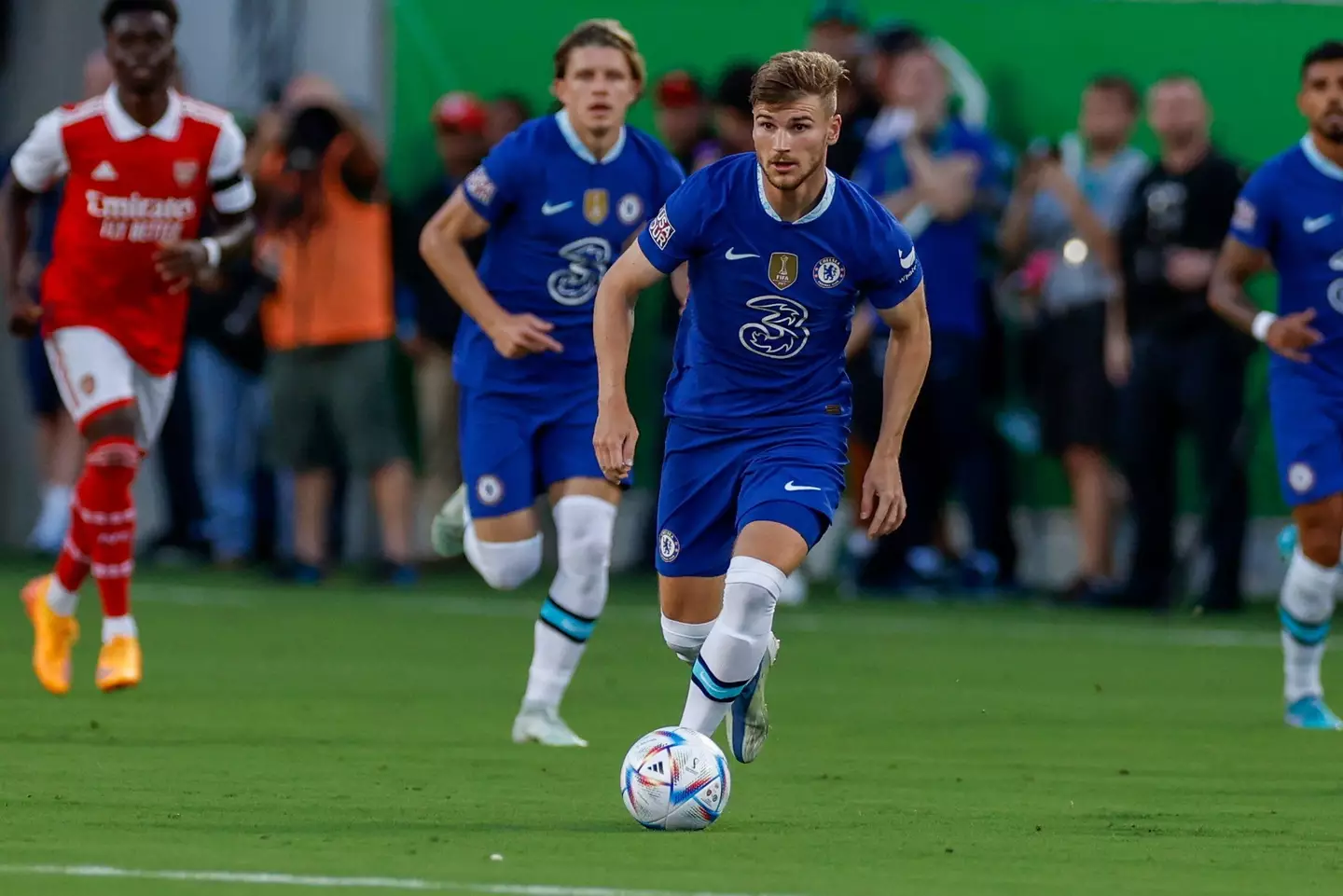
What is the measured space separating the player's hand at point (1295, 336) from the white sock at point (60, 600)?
4.93 m

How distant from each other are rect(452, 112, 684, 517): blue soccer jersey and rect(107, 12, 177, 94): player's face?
1.67 metres

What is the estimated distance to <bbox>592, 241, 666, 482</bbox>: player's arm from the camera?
7352mm

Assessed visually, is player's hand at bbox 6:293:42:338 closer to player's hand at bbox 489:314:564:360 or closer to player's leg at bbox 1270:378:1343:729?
player's hand at bbox 489:314:564:360

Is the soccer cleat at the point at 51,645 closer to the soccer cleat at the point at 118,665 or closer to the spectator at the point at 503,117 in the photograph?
the soccer cleat at the point at 118,665

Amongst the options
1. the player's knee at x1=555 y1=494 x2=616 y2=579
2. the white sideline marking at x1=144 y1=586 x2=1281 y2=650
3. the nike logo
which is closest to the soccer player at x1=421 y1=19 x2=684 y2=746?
the player's knee at x1=555 y1=494 x2=616 y2=579

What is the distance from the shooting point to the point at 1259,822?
757 centimetres

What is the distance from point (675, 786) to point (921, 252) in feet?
29.2

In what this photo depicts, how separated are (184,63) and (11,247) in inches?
293

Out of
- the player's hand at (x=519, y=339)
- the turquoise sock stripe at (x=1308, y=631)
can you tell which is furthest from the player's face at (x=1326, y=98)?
the player's hand at (x=519, y=339)

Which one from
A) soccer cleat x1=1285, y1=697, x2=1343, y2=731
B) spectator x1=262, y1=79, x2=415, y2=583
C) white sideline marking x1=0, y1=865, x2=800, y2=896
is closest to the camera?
white sideline marking x1=0, y1=865, x2=800, y2=896

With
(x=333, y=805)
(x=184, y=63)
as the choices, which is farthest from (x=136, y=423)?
(x=184, y=63)

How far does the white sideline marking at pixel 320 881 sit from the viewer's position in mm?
5938

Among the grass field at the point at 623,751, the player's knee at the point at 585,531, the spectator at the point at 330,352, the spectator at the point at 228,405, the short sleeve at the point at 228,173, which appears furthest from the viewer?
the spectator at the point at 228,405

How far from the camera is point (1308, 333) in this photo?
992 cm
